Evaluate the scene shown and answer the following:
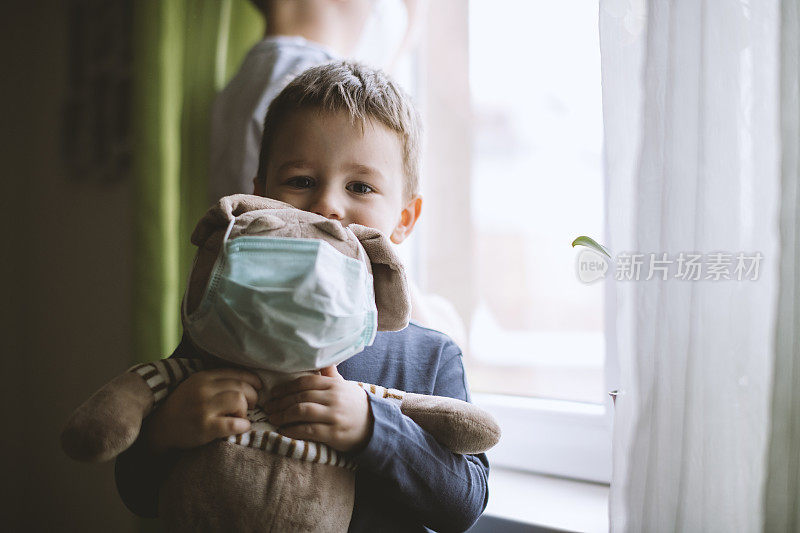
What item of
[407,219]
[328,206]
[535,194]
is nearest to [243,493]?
[328,206]

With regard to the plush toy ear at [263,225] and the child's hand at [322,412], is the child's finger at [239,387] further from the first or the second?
the plush toy ear at [263,225]

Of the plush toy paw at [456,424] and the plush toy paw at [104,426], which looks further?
the plush toy paw at [456,424]

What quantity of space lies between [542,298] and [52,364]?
145cm

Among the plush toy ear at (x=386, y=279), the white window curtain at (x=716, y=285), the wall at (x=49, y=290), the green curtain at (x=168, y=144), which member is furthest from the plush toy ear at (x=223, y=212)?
the wall at (x=49, y=290)

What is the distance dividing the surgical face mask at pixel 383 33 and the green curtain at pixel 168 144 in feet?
1.00

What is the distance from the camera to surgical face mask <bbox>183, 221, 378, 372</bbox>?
1.78ft

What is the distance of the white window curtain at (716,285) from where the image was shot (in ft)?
2.38

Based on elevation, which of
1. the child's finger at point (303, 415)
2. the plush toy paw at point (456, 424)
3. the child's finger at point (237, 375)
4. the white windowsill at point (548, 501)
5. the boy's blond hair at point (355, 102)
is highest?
the boy's blond hair at point (355, 102)

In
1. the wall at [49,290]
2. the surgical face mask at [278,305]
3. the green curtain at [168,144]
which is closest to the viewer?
the surgical face mask at [278,305]

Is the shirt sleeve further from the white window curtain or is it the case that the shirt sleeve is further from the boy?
the white window curtain

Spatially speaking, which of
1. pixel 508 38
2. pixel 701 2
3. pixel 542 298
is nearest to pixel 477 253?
pixel 542 298

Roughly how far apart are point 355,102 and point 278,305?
375 millimetres

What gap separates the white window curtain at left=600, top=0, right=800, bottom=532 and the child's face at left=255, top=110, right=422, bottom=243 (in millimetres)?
341

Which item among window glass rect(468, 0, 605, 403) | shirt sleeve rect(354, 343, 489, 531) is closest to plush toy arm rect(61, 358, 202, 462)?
shirt sleeve rect(354, 343, 489, 531)
